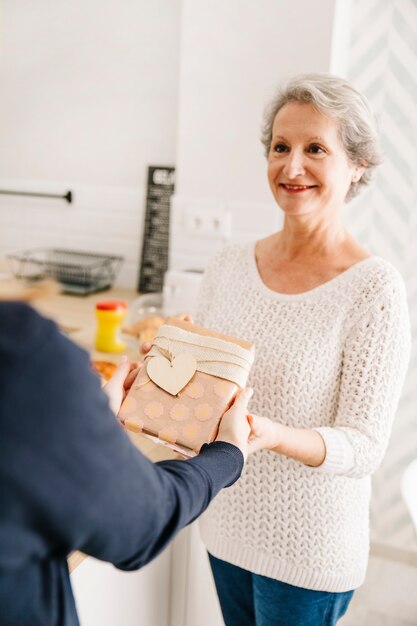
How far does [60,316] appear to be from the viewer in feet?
6.78

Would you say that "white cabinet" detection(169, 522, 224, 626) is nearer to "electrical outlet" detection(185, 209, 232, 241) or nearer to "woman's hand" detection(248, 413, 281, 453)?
"woman's hand" detection(248, 413, 281, 453)

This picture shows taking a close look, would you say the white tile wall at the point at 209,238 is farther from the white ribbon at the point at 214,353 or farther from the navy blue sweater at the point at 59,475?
the navy blue sweater at the point at 59,475

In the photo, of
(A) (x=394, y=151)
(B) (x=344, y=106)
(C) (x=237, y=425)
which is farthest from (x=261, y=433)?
(A) (x=394, y=151)

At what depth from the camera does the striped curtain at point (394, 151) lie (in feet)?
6.48

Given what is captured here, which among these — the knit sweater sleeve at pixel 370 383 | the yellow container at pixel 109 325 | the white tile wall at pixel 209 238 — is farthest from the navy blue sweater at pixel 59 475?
the white tile wall at pixel 209 238

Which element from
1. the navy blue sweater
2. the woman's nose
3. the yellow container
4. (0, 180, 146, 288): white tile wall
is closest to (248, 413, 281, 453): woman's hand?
the navy blue sweater

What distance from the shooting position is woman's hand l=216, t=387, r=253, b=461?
0.83 m

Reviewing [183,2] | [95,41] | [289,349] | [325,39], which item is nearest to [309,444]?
[289,349]

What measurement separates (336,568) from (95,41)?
1.90 meters

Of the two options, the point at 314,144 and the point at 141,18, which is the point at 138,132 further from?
the point at 314,144

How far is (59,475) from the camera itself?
500 millimetres

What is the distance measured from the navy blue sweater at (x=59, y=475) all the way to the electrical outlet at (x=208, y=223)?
1.39m

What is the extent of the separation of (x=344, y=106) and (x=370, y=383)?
18.1 inches

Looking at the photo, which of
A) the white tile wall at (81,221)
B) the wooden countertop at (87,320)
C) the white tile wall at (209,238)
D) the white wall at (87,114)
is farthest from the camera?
the white tile wall at (81,221)
